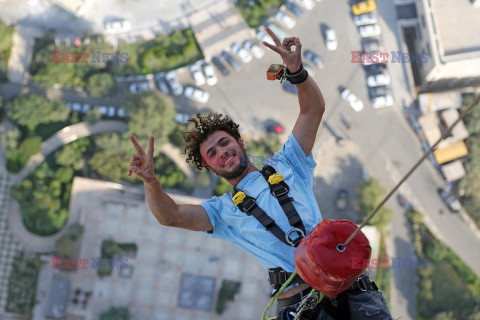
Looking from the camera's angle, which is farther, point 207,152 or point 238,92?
point 238,92

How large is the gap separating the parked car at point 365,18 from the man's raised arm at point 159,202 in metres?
17.2

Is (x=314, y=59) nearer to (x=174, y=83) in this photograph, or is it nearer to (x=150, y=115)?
(x=174, y=83)

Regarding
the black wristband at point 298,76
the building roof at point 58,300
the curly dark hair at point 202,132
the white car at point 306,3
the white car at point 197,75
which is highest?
the white car at point 306,3

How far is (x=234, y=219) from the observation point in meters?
6.30

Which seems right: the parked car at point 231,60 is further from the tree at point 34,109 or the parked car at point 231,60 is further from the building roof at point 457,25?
the building roof at point 457,25

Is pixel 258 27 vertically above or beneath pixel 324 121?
above

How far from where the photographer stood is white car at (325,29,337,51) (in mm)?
20031

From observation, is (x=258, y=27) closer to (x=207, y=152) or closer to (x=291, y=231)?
(x=207, y=152)

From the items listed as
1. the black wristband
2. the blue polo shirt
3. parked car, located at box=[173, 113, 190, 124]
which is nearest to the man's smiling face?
the blue polo shirt

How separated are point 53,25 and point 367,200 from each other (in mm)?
17345

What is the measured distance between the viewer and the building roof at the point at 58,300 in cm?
1820

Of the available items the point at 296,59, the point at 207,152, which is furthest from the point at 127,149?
the point at 296,59

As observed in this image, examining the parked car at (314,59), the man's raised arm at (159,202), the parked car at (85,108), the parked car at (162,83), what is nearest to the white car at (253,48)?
the parked car at (314,59)

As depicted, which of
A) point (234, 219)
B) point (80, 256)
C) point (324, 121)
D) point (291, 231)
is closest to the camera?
point (291, 231)
